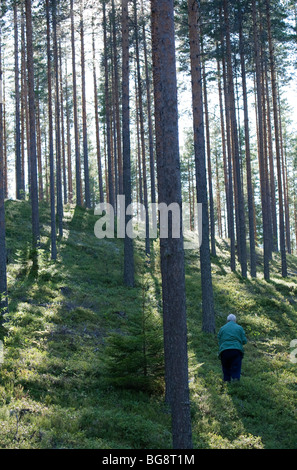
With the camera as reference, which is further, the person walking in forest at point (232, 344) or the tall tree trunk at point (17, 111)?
the tall tree trunk at point (17, 111)

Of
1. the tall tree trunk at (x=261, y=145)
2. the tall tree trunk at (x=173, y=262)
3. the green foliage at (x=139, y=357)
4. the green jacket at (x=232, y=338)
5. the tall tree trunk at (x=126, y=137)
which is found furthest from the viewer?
the tall tree trunk at (x=261, y=145)

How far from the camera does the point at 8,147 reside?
48969 mm

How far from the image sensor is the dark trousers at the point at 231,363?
32.8 ft

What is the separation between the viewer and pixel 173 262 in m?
6.68

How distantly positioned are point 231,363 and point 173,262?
475 cm

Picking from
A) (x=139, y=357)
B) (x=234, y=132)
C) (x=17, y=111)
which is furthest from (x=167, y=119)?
(x=17, y=111)

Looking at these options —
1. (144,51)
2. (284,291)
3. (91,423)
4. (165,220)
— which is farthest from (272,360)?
(144,51)

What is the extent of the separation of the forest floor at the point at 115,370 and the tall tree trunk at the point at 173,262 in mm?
1057

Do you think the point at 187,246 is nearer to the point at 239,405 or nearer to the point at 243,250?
the point at 243,250

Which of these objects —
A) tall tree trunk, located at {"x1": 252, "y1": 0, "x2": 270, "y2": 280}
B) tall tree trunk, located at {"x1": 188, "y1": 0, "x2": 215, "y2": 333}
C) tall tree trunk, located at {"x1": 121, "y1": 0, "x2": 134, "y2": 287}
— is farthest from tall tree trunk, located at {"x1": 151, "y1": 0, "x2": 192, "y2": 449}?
tall tree trunk, located at {"x1": 252, "y1": 0, "x2": 270, "y2": 280}

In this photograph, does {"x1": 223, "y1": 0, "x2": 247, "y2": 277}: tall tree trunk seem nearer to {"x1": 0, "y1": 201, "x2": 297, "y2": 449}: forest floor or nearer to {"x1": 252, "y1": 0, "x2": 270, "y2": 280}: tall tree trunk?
{"x1": 252, "y1": 0, "x2": 270, "y2": 280}: tall tree trunk

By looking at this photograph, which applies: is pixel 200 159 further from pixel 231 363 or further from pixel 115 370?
pixel 115 370

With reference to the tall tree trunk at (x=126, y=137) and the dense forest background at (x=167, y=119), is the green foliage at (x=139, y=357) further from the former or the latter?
the tall tree trunk at (x=126, y=137)

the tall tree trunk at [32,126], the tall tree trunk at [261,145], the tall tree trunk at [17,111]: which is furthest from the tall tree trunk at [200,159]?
the tall tree trunk at [17,111]
